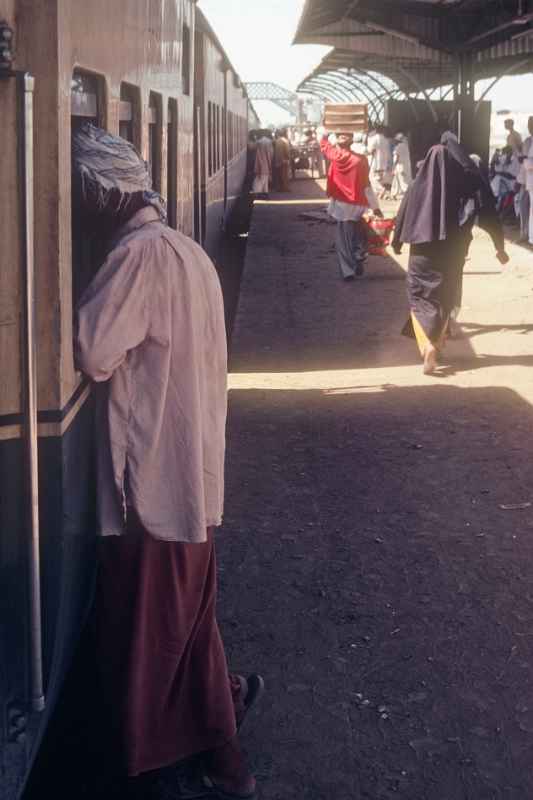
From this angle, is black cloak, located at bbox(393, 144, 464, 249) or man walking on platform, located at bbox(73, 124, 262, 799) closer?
man walking on platform, located at bbox(73, 124, 262, 799)

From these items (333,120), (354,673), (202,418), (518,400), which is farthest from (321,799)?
(333,120)

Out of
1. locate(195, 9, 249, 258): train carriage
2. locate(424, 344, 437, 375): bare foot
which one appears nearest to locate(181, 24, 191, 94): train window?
locate(424, 344, 437, 375): bare foot

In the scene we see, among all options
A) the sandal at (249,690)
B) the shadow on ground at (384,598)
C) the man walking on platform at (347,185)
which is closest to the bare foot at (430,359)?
the shadow on ground at (384,598)

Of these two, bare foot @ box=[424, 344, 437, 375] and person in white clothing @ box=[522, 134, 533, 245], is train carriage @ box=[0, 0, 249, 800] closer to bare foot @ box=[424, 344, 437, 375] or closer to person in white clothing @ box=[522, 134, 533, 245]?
bare foot @ box=[424, 344, 437, 375]

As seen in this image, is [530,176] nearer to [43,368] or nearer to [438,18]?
[438,18]

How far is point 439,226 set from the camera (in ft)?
28.5

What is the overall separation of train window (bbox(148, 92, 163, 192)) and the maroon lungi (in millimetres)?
2282

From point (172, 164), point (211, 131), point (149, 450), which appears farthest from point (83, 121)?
point (211, 131)

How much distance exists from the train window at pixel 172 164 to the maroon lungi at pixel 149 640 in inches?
125

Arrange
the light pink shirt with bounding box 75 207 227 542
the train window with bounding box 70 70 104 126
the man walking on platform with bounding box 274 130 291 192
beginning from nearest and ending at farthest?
1. the light pink shirt with bounding box 75 207 227 542
2. the train window with bounding box 70 70 104 126
3. the man walking on platform with bounding box 274 130 291 192

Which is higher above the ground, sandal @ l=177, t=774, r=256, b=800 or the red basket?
the red basket

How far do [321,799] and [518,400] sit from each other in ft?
16.9

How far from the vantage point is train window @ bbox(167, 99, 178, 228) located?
6094 millimetres

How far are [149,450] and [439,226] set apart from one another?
598 centimetres
